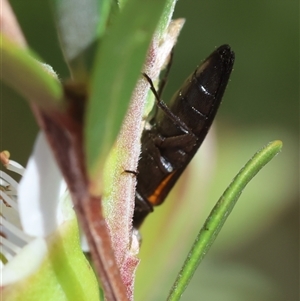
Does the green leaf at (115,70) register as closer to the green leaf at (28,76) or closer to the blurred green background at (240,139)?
the green leaf at (28,76)

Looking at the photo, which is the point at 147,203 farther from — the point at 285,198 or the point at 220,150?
the point at 285,198

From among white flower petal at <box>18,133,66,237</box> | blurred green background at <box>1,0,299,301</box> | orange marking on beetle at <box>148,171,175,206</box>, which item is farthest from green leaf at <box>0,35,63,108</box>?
blurred green background at <box>1,0,299,301</box>

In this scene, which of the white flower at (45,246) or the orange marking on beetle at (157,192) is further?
the orange marking on beetle at (157,192)

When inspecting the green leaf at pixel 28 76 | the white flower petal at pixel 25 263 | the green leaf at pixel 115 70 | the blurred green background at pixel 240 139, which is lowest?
the white flower petal at pixel 25 263

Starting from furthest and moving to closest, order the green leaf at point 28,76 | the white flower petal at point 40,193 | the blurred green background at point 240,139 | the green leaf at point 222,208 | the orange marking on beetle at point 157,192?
the blurred green background at point 240,139, the orange marking on beetle at point 157,192, the green leaf at point 222,208, the white flower petal at point 40,193, the green leaf at point 28,76

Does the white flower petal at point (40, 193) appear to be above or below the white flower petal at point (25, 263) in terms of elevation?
above

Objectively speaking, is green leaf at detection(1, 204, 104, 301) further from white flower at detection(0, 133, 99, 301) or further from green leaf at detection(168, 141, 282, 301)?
green leaf at detection(168, 141, 282, 301)

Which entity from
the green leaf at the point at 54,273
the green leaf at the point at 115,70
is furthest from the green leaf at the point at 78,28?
the green leaf at the point at 54,273

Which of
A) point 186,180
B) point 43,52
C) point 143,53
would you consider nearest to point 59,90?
point 143,53

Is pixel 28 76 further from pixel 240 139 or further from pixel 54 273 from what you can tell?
pixel 240 139
